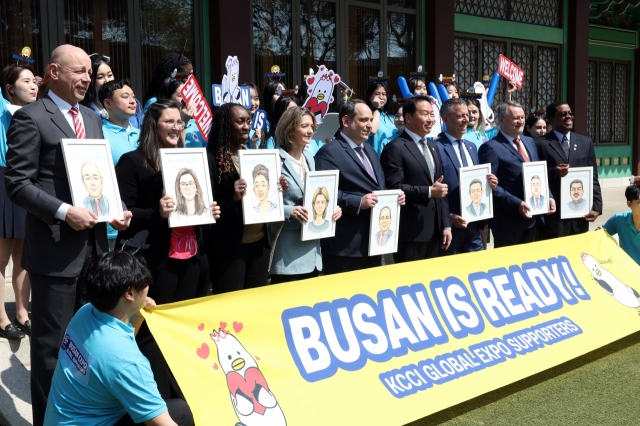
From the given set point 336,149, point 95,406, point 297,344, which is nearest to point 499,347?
point 297,344

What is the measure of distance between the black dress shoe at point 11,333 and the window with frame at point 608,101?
13.6 m

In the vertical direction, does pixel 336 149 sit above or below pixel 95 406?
above

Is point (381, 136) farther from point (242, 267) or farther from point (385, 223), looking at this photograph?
point (242, 267)

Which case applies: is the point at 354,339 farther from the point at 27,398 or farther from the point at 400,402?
the point at 27,398

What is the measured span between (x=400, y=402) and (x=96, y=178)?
1.80 metres

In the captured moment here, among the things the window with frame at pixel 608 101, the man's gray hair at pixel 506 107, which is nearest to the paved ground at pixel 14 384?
the man's gray hair at pixel 506 107

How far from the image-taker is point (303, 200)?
167 inches

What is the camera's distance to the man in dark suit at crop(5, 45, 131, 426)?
3.24 meters

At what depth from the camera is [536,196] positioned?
18.3 ft

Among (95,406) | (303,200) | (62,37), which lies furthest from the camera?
(62,37)

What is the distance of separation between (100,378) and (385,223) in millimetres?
2446

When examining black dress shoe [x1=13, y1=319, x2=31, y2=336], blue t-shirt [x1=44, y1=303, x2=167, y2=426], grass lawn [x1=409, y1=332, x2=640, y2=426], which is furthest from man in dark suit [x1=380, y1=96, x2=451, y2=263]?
blue t-shirt [x1=44, y1=303, x2=167, y2=426]

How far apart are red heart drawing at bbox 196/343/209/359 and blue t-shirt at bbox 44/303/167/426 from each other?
17.1 inches

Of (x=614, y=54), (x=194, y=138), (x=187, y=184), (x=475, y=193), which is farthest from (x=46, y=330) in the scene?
(x=614, y=54)
